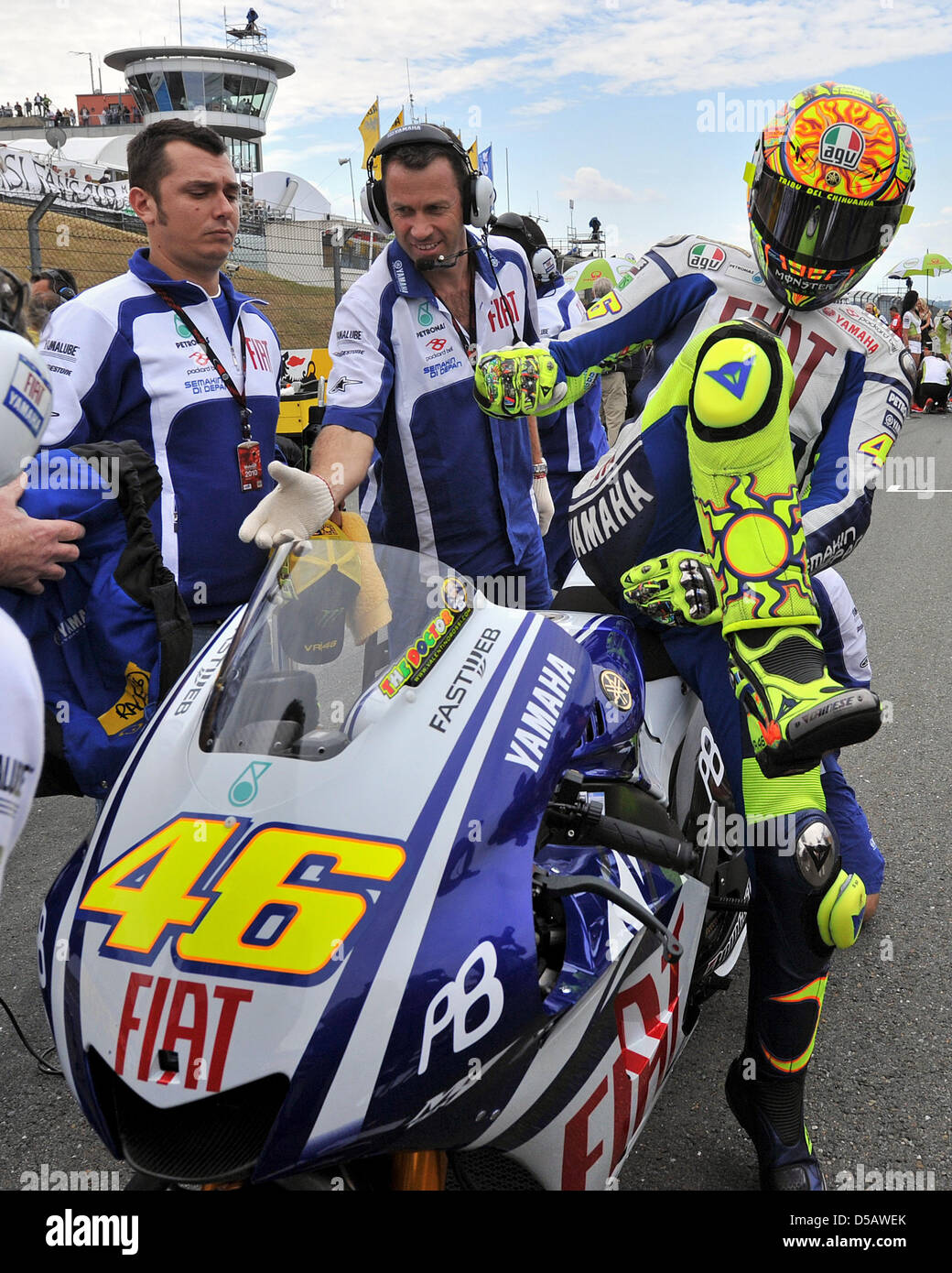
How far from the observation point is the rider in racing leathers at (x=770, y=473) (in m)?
1.94

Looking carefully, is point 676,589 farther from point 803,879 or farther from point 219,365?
point 219,365

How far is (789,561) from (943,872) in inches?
86.5

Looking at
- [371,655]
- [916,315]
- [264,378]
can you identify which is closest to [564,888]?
[371,655]

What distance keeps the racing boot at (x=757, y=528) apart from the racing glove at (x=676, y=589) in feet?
0.33

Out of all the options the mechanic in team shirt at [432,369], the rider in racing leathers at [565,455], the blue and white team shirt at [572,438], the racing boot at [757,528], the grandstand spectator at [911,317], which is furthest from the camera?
the grandstand spectator at [911,317]

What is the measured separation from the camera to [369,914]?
4.51ft

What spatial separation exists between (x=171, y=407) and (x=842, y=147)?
1758 millimetres

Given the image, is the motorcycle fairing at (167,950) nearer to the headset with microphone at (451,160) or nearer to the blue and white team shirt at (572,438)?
the headset with microphone at (451,160)

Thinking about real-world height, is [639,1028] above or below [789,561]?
below

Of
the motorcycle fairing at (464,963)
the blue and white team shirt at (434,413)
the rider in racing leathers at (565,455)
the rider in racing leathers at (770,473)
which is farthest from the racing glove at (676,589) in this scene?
the rider in racing leathers at (565,455)

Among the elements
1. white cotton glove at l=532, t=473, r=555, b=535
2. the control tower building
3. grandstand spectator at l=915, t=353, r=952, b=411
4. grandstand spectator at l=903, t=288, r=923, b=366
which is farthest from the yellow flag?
the control tower building
